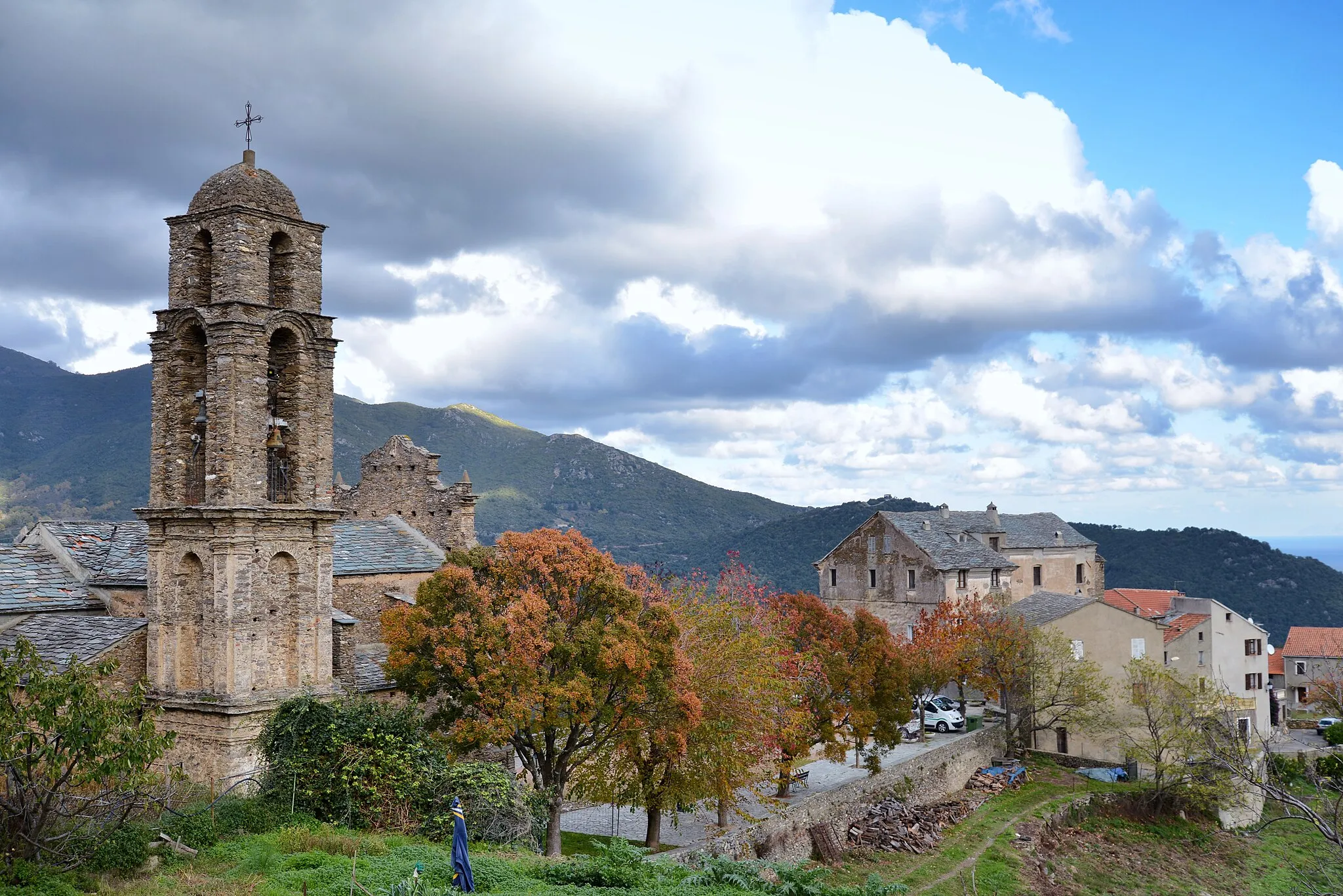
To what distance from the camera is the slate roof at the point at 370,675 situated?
29.5m

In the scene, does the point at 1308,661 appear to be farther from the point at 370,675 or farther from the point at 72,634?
the point at 72,634

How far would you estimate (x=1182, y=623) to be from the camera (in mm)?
58688

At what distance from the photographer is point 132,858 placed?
1877 cm

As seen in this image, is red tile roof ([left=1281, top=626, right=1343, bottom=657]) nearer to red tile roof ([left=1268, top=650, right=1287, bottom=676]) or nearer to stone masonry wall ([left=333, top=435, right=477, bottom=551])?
red tile roof ([left=1268, top=650, right=1287, bottom=676])

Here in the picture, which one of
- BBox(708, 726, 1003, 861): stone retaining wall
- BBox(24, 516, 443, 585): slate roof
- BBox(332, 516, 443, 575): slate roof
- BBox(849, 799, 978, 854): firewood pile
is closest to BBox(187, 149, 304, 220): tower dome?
BBox(24, 516, 443, 585): slate roof

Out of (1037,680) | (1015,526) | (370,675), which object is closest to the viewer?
(370,675)

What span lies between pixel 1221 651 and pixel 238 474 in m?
56.1

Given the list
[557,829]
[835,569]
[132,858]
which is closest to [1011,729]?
[835,569]

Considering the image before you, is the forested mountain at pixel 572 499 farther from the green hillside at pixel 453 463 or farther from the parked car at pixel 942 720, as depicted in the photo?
the parked car at pixel 942 720

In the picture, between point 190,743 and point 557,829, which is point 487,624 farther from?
point 190,743

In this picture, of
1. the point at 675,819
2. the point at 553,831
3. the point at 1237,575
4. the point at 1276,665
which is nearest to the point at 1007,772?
the point at 675,819

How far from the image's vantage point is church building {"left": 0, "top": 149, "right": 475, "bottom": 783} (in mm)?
25172

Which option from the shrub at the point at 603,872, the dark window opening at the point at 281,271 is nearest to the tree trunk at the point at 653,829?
the shrub at the point at 603,872

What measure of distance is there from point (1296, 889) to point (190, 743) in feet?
133
